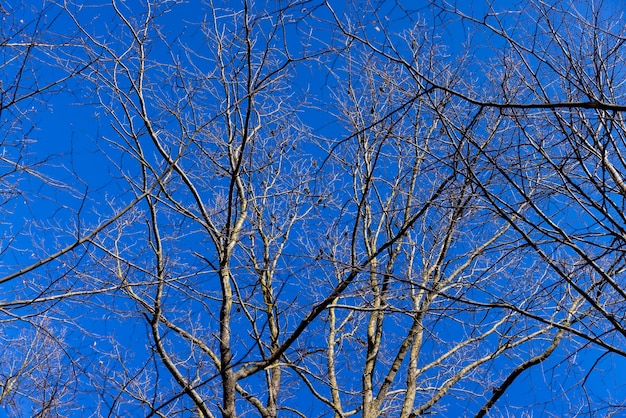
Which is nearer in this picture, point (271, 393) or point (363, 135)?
point (363, 135)

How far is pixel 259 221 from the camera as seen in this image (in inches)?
→ 282

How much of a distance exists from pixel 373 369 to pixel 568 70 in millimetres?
4741

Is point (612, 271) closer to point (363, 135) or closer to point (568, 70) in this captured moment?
point (568, 70)

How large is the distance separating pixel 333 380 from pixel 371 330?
0.78m

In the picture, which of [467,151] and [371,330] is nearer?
[467,151]

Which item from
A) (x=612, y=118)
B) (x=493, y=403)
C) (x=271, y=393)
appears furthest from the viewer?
(x=271, y=393)

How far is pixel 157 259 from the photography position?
4762 millimetres

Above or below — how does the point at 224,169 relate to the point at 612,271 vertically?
above

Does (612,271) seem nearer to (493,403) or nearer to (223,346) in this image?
(493,403)

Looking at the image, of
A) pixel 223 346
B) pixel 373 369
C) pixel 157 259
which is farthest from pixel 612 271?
pixel 373 369

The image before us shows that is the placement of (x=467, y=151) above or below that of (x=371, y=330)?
below

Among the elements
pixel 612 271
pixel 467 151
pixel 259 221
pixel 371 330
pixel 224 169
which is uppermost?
pixel 259 221

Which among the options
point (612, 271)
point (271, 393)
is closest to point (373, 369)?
point (271, 393)

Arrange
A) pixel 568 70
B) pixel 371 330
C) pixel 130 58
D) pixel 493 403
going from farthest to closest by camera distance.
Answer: pixel 371 330 → pixel 493 403 → pixel 130 58 → pixel 568 70
